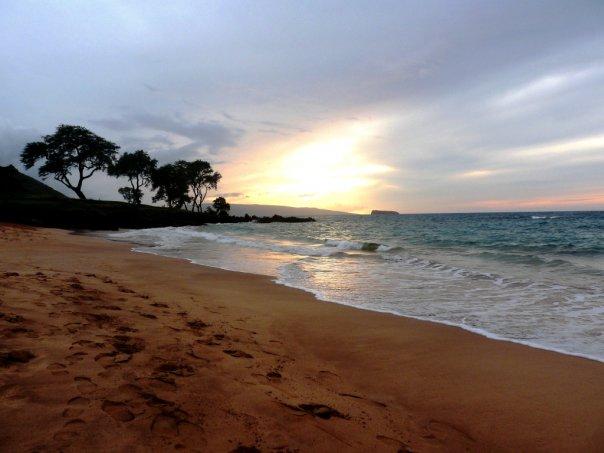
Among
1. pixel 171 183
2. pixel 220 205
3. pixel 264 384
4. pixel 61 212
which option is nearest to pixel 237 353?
pixel 264 384

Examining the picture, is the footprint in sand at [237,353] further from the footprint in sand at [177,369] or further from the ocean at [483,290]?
the ocean at [483,290]

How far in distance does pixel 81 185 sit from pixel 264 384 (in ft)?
197

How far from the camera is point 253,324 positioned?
5.77m

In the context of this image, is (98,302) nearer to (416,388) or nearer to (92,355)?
(92,355)

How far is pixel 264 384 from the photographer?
3.44 meters

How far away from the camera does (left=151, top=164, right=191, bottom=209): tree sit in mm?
72581

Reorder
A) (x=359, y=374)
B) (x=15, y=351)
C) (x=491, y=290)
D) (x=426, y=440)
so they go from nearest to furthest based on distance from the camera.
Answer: (x=426, y=440) < (x=15, y=351) < (x=359, y=374) < (x=491, y=290)

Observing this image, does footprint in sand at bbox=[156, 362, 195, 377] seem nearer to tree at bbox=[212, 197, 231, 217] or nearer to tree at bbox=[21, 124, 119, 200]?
tree at bbox=[21, 124, 119, 200]

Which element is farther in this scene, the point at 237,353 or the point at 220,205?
the point at 220,205

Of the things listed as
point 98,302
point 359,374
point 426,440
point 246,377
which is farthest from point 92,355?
point 426,440

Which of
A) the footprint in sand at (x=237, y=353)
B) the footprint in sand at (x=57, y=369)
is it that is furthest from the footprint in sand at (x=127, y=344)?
the footprint in sand at (x=237, y=353)

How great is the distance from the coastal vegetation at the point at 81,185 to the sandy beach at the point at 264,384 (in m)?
37.3

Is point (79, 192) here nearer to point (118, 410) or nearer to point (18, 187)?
point (18, 187)

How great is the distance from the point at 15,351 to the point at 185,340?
173cm
